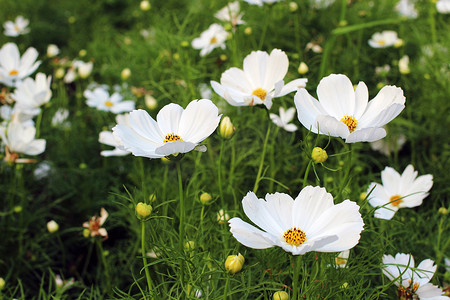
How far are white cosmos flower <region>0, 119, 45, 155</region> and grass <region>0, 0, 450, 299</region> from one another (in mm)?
A: 86

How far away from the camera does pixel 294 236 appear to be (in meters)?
0.70

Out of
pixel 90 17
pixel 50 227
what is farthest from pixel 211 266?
pixel 90 17

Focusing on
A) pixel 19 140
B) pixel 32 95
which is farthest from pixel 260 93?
pixel 32 95

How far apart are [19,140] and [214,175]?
0.52 metres

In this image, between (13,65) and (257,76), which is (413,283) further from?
(13,65)

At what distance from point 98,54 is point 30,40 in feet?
1.52

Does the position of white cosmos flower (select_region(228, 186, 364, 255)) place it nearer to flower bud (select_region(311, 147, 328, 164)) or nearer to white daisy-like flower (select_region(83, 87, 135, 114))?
flower bud (select_region(311, 147, 328, 164))

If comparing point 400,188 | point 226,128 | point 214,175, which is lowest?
point 214,175

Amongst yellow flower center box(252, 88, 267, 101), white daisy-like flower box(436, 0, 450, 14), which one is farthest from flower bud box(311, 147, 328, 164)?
white daisy-like flower box(436, 0, 450, 14)

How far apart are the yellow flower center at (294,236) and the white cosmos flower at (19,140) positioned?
2.46 feet

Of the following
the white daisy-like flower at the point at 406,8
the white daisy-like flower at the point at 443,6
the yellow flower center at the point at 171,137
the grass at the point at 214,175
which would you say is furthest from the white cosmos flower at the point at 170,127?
the white daisy-like flower at the point at 406,8

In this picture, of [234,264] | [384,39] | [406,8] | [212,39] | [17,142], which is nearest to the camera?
[234,264]

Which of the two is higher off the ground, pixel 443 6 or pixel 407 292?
pixel 443 6

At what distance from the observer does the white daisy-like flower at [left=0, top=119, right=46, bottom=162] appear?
45.3 inches
